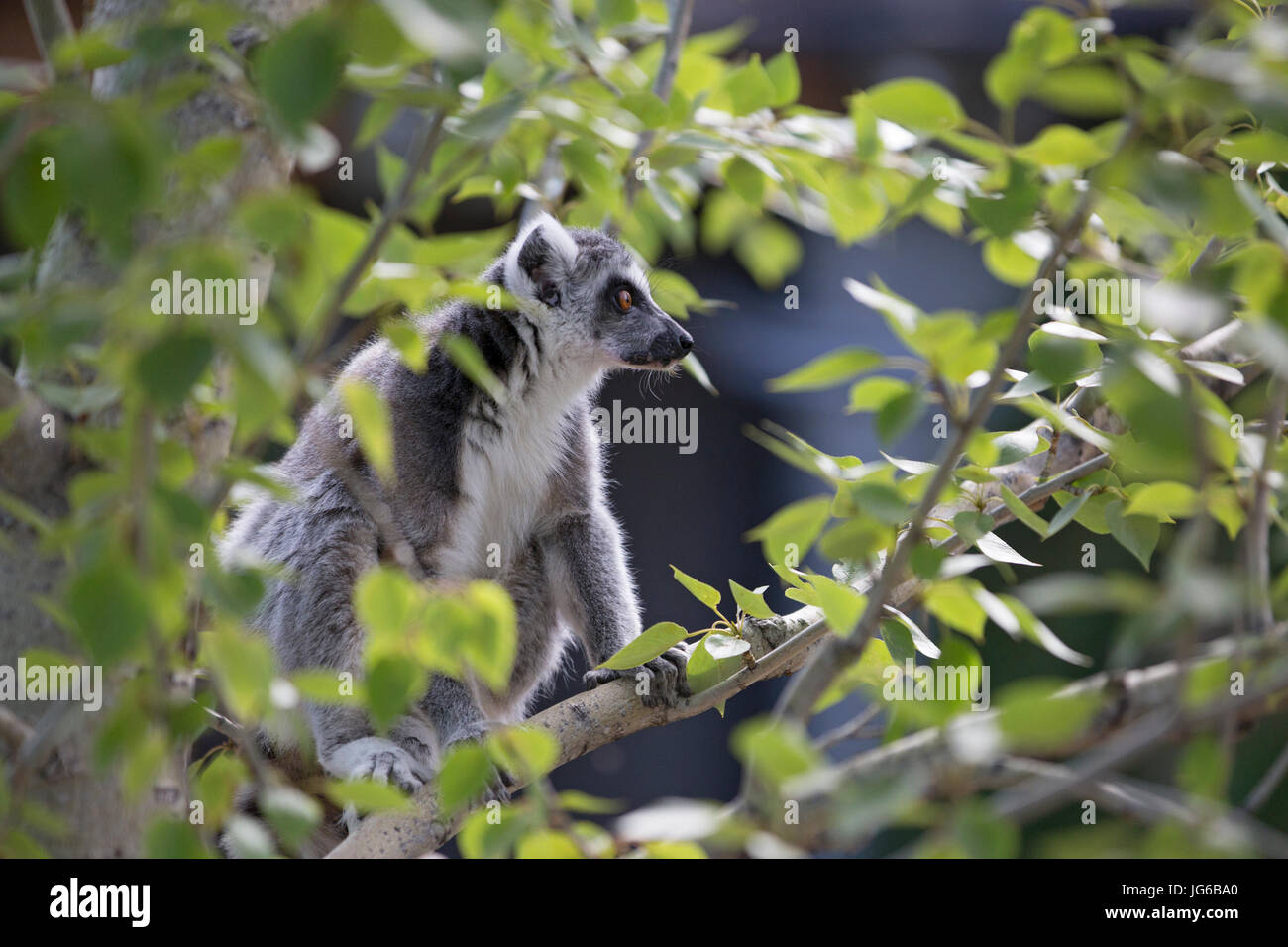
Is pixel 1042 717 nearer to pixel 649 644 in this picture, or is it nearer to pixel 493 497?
pixel 649 644

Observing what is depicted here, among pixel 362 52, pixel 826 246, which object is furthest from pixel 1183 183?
pixel 826 246

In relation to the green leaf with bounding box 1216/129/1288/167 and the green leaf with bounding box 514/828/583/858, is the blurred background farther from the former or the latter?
the green leaf with bounding box 514/828/583/858

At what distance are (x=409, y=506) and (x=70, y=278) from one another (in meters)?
1.23

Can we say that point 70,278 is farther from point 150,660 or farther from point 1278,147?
point 1278,147

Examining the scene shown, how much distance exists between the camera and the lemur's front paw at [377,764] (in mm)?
2113

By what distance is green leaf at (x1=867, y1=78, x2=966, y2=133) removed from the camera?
3.81 feet

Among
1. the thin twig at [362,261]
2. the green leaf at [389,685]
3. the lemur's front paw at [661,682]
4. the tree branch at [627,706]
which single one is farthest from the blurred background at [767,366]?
the green leaf at [389,685]

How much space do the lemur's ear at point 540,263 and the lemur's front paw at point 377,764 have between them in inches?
47.9

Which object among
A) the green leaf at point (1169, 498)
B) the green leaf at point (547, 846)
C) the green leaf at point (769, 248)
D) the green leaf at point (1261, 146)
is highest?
the green leaf at point (769, 248)

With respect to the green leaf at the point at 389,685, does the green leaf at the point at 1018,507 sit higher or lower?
higher


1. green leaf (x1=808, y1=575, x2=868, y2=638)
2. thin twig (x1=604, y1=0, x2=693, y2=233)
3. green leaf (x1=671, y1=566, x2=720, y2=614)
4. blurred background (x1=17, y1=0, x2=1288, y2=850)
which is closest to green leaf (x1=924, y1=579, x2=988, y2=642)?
green leaf (x1=808, y1=575, x2=868, y2=638)

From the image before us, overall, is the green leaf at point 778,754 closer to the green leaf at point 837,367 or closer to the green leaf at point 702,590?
the green leaf at point 837,367

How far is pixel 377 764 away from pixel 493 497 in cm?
79

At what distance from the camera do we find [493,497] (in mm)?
2760
